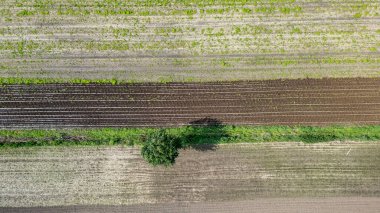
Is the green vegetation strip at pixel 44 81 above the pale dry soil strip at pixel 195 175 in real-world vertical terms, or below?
above

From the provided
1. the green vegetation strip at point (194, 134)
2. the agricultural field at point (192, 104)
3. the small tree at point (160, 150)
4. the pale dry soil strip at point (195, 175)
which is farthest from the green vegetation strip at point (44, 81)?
the small tree at point (160, 150)

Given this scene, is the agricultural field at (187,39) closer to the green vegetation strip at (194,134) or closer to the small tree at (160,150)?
the green vegetation strip at (194,134)

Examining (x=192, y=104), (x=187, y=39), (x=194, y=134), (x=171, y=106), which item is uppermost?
(x=187, y=39)

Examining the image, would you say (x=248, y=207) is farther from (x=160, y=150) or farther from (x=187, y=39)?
(x=187, y=39)

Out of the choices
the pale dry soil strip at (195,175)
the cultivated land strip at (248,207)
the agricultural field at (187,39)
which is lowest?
the cultivated land strip at (248,207)

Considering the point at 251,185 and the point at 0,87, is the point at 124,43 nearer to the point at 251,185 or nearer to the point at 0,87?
the point at 0,87

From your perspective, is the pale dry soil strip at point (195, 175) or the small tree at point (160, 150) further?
the pale dry soil strip at point (195, 175)

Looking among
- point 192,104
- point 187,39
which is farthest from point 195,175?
point 187,39

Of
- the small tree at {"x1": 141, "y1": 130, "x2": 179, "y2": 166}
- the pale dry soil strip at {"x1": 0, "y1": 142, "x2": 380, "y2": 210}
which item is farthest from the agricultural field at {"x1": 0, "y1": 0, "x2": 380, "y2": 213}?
the small tree at {"x1": 141, "y1": 130, "x2": 179, "y2": 166}
